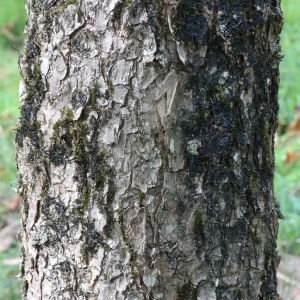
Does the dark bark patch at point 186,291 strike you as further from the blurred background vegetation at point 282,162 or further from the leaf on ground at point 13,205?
the leaf on ground at point 13,205

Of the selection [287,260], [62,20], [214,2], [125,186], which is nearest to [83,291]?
[125,186]

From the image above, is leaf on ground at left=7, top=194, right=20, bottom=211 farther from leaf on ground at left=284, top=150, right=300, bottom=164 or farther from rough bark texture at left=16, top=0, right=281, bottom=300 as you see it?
rough bark texture at left=16, top=0, right=281, bottom=300

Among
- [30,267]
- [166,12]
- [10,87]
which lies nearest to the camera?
[166,12]

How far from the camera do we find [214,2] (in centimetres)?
176

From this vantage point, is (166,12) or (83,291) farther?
(83,291)

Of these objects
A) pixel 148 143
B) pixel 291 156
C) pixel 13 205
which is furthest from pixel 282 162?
pixel 148 143

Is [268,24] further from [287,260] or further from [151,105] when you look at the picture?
[287,260]

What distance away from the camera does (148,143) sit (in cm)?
182

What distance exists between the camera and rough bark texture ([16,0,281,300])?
1777 mm

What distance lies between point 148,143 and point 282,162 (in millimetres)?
2967

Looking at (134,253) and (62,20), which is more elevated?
(62,20)

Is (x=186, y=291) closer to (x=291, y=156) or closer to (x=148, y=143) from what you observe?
(x=148, y=143)

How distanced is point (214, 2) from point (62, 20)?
0.40 meters

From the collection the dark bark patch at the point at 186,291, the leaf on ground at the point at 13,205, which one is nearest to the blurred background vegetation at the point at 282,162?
the leaf on ground at the point at 13,205
